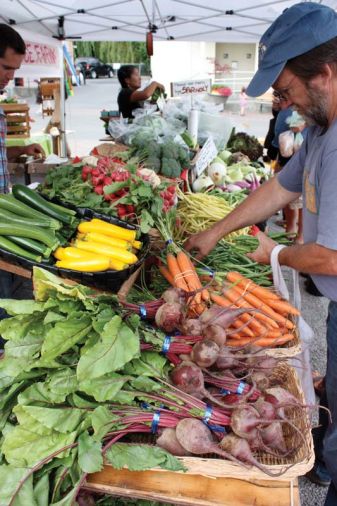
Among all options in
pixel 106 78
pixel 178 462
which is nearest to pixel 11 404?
pixel 178 462

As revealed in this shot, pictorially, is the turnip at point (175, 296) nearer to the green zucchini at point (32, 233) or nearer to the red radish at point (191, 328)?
the red radish at point (191, 328)

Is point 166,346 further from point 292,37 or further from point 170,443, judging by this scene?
point 292,37

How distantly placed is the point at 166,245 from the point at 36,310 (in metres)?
1.16

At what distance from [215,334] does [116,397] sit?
0.42 m

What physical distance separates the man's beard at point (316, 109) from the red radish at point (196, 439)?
1.24 metres

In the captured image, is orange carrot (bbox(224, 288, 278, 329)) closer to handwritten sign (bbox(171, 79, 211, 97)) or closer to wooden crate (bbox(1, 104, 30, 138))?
handwritten sign (bbox(171, 79, 211, 97))

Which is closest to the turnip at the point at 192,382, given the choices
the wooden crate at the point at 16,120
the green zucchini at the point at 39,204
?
the green zucchini at the point at 39,204

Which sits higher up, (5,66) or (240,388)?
(5,66)

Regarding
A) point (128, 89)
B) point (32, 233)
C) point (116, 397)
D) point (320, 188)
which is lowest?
point (116, 397)

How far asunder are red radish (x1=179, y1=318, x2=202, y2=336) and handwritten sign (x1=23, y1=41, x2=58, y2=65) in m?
5.91

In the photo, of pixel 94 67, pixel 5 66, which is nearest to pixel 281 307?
pixel 5 66

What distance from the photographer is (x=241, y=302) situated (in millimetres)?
2225

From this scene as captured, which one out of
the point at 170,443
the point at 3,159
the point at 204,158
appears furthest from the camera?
the point at 204,158

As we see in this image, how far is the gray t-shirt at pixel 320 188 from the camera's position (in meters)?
1.61
